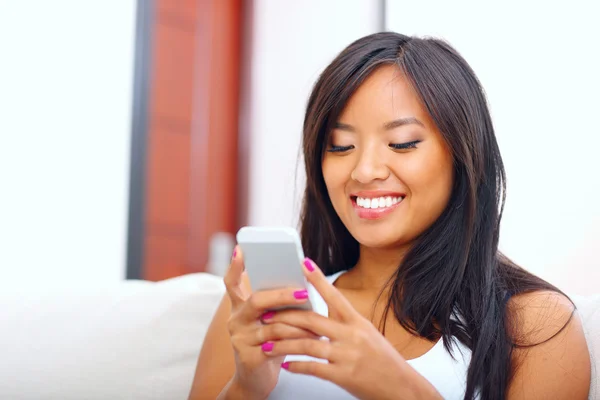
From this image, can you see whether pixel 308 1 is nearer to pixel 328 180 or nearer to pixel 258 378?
pixel 328 180

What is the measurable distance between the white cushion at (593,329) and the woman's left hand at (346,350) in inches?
16.1

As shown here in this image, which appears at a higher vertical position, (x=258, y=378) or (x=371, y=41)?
(x=371, y=41)

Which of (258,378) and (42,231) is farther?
(42,231)

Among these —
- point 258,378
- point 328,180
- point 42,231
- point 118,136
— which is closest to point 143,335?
point 258,378

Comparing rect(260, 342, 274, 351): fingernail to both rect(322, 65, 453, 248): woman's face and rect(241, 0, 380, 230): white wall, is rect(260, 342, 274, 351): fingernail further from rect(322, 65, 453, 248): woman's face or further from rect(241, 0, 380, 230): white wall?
rect(241, 0, 380, 230): white wall

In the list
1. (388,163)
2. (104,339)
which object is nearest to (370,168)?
(388,163)

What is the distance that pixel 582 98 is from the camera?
2004mm

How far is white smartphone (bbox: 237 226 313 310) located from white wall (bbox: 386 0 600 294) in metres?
1.06

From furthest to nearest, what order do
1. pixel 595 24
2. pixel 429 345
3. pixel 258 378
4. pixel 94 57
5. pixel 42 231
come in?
pixel 94 57
pixel 42 231
pixel 595 24
pixel 429 345
pixel 258 378

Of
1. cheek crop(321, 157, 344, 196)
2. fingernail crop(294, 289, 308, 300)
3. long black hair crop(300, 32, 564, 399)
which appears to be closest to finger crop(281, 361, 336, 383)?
fingernail crop(294, 289, 308, 300)

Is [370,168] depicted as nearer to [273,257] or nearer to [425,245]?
[425,245]

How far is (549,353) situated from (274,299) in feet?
1.79

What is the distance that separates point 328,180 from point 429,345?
1.31 ft

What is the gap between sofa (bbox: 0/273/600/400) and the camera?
151 cm
